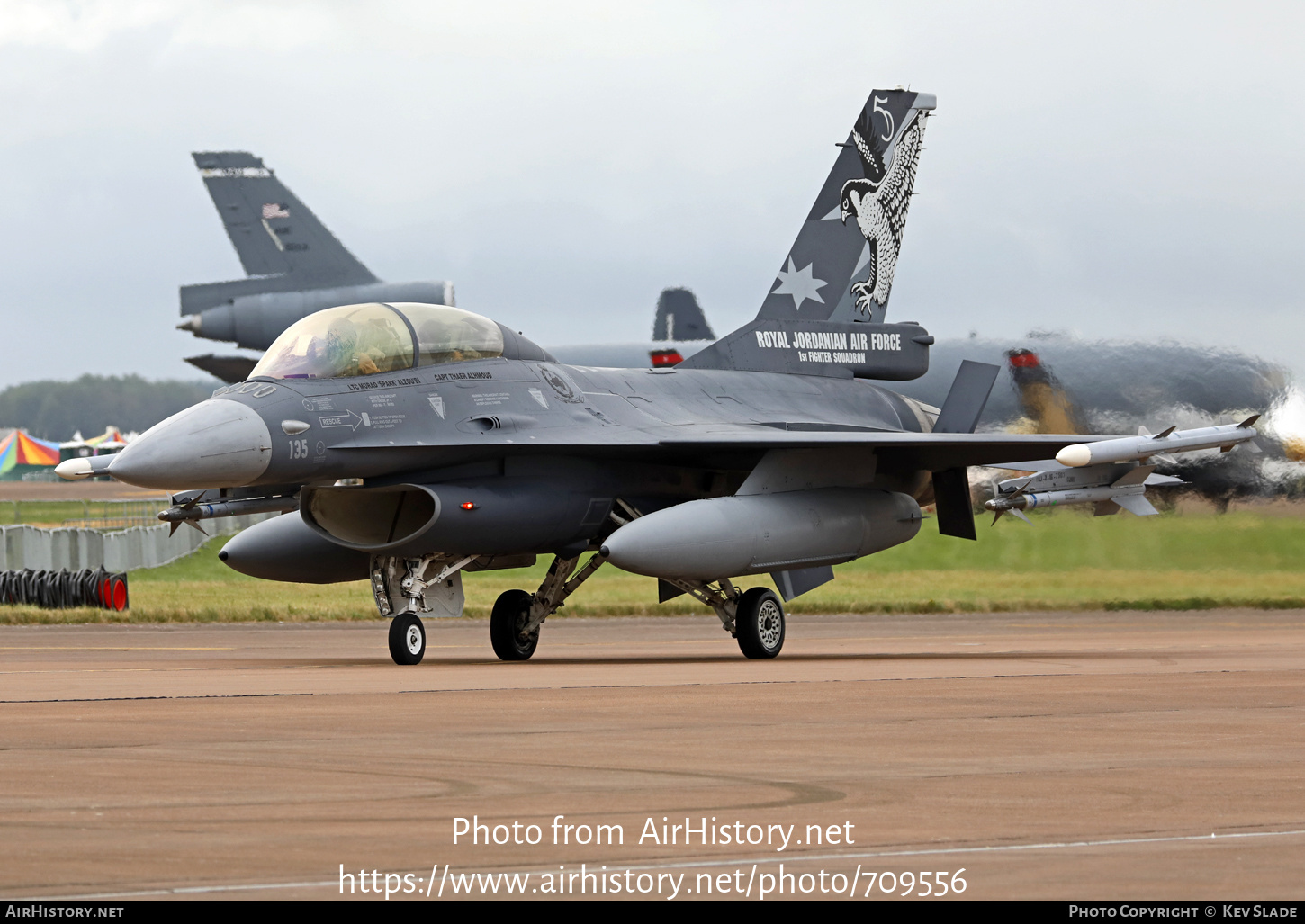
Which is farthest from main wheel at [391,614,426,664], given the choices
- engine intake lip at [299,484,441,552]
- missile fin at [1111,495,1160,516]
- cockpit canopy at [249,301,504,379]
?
missile fin at [1111,495,1160,516]

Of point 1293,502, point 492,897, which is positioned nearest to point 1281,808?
point 492,897

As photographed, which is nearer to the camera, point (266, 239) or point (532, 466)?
point (532, 466)

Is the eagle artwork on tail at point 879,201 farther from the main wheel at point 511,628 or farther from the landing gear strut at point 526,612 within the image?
the main wheel at point 511,628

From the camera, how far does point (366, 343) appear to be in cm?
1573

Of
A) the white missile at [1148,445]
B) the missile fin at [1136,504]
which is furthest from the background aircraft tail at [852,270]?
the white missile at [1148,445]

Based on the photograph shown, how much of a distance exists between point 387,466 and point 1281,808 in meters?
10.2

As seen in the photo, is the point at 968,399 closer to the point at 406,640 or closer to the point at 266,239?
the point at 406,640

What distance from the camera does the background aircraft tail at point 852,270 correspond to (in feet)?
68.2

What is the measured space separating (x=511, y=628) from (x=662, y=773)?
31.6 feet

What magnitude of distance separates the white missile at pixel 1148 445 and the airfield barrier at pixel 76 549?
17685mm

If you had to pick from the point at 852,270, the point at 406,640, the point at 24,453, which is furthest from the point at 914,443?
the point at 24,453

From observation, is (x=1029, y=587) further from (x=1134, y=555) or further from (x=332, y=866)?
(x=332, y=866)

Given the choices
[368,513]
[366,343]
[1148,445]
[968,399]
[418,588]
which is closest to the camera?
[366,343]
